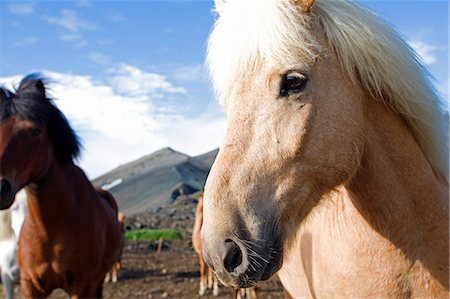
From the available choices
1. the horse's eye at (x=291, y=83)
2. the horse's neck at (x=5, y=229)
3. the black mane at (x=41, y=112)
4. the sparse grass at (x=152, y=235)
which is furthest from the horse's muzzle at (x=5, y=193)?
the sparse grass at (x=152, y=235)

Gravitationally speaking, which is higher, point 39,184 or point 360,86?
point 360,86

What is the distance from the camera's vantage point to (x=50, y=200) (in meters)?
4.89

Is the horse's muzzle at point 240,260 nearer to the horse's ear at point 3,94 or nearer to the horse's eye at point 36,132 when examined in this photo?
the horse's eye at point 36,132

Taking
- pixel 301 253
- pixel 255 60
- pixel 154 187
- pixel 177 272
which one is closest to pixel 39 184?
pixel 301 253

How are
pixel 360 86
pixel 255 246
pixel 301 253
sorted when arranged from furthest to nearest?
pixel 301 253
pixel 360 86
pixel 255 246

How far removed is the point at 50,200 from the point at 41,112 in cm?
88

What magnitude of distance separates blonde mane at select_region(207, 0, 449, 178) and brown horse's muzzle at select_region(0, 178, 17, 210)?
293cm

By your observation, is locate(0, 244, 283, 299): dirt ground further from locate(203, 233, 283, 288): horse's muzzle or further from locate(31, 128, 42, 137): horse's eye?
locate(203, 233, 283, 288): horse's muzzle

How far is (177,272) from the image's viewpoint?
12.3m

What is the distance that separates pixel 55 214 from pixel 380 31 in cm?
383

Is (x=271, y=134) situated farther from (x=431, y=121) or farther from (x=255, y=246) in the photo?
(x=431, y=121)

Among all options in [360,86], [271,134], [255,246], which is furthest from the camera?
[360,86]

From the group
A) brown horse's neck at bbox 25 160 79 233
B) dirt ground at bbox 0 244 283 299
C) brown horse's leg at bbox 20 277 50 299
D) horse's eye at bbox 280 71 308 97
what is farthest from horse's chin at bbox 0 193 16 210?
dirt ground at bbox 0 244 283 299

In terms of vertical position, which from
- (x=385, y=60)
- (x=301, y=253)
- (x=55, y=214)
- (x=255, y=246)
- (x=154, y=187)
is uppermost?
(x=385, y=60)
